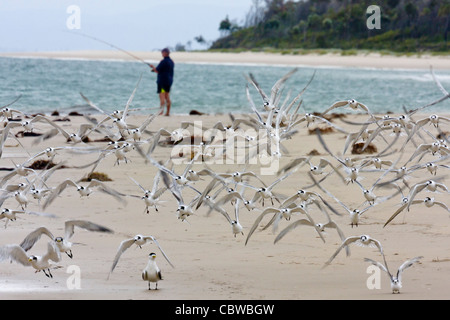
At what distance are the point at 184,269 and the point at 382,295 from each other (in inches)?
76.6

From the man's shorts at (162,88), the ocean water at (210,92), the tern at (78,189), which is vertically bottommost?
the ocean water at (210,92)

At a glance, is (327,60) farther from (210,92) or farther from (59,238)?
(59,238)

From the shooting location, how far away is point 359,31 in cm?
8269

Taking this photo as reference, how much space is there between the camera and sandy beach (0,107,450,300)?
7.67 metres

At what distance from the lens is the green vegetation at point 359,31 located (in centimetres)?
7700

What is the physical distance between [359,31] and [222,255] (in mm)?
75863

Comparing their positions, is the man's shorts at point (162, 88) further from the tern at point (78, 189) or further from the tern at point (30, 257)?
the tern at point (30, 257)

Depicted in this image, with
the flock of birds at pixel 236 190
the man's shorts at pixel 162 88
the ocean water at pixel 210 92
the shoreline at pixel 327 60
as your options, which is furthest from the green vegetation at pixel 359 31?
the flock of birds at pixel 236 190

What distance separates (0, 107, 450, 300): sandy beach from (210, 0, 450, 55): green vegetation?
62.8m

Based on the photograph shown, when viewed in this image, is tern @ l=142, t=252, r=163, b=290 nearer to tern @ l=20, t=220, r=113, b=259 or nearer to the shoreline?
tern @ l=20, t=220, r=113, b=259

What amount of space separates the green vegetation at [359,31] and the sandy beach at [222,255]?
62815 millimetres

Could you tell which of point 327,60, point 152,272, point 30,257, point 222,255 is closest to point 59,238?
point 30,257

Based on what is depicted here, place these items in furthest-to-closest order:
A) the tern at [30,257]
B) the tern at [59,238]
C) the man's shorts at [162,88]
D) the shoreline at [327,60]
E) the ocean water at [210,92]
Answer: the shoreline at [327,60] → the ocean water at [210,92] → the man's shorts at [162,88] → the tern at [59,238] → the tern at [30,257]

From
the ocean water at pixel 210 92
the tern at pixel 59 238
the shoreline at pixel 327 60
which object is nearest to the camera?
the tern at pixel 59 238
